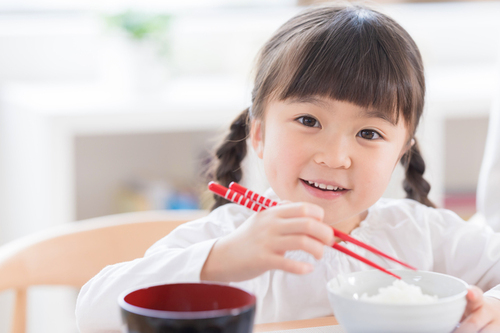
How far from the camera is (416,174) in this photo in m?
1.08

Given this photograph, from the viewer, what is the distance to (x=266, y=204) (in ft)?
2.01

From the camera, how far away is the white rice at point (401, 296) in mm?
561

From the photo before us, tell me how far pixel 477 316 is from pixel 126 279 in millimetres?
402

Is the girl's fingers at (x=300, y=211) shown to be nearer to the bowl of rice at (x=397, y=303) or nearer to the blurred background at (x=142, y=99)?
the bowl of rice at (x=397, y=303)

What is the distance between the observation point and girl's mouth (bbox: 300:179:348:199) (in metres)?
0.83

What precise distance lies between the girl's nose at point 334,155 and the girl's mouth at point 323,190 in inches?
1.5

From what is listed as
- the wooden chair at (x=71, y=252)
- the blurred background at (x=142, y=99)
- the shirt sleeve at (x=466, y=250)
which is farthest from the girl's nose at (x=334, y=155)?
the blurred background at (x=142, y=99)

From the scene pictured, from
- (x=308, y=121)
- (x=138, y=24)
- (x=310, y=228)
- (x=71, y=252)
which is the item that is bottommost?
(x=71, y=252)

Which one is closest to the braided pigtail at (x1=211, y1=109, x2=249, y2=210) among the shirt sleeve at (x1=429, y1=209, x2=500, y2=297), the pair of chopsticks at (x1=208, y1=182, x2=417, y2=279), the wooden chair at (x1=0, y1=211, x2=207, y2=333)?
the wooden chair at (x1=0, y1=211, x2=207, y2=333)

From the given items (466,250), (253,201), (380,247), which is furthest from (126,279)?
(466,250)

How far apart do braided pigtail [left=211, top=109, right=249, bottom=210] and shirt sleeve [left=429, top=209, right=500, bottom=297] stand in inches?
13.6

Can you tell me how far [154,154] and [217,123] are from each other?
479mm

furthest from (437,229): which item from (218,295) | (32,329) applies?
(32,329)

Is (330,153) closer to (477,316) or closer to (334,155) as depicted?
(334,155)
